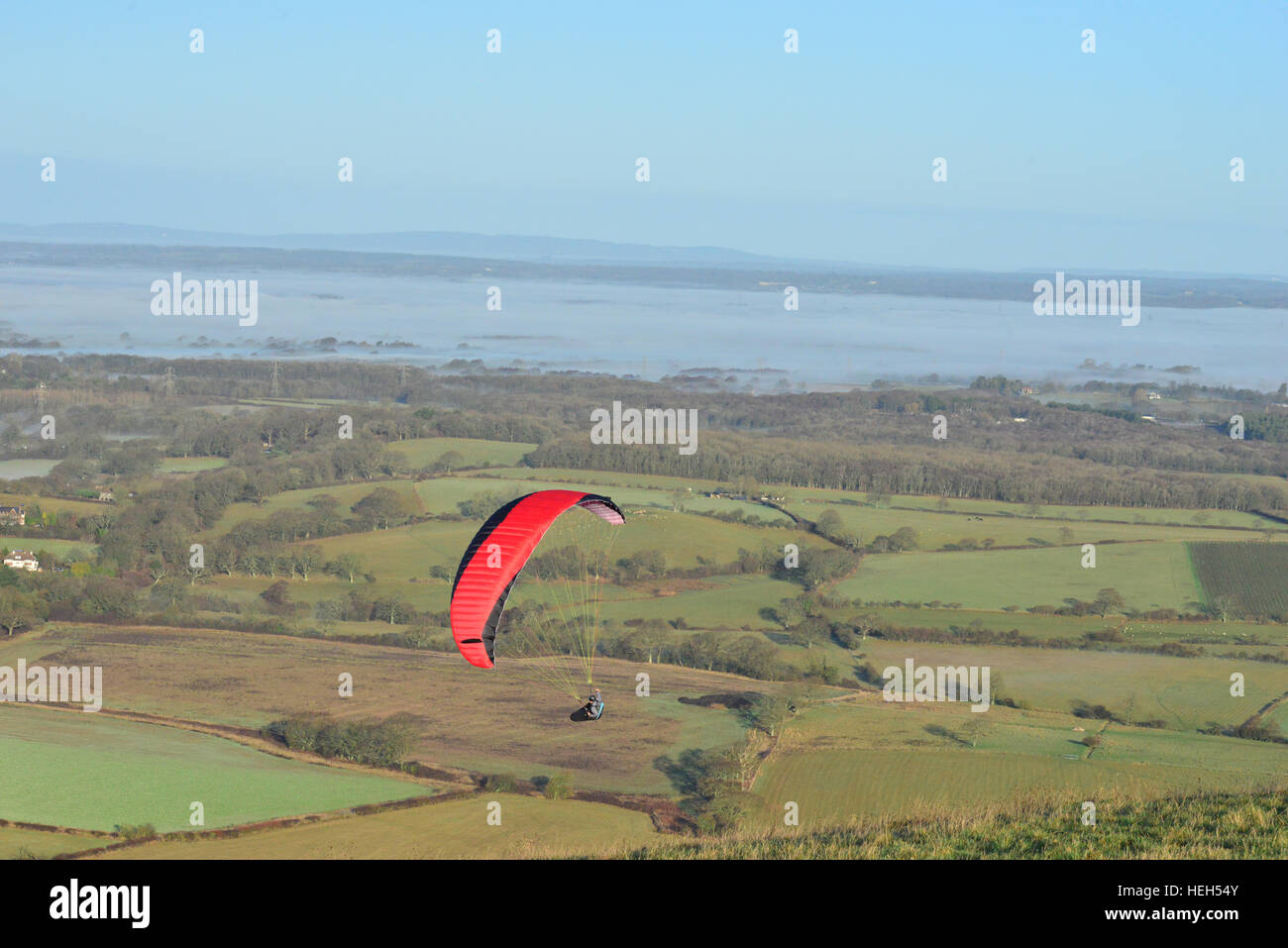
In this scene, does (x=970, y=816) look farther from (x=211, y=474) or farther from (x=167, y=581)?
(x=211, y=474)

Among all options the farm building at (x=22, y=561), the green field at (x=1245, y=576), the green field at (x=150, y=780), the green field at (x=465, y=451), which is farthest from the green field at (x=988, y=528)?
the farm building at (x=22, y=561)

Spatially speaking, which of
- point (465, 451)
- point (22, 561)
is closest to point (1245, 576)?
point (465, 451)

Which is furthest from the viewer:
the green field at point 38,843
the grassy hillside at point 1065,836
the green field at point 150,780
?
the green field at point 150,780

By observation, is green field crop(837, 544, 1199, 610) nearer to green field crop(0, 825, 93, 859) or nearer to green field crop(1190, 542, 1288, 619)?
green field crop(1190, 542, 1288, 619)

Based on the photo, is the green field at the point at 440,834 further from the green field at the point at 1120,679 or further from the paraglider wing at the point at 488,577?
the green field at the point at 1120,679

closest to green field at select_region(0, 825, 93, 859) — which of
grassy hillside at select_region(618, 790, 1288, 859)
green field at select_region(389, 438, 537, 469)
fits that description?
grassy hillside at select_region(618, 790, 1288, 859)

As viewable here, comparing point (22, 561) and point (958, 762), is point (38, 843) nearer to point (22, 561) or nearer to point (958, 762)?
point (958, 762)
